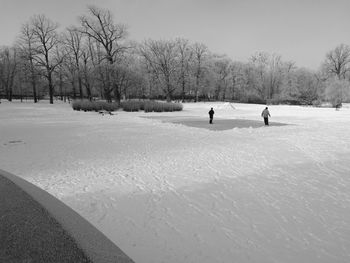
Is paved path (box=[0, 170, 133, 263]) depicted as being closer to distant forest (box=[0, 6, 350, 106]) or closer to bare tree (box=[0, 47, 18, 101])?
distant forest (box=[0, 6, 350, 106])

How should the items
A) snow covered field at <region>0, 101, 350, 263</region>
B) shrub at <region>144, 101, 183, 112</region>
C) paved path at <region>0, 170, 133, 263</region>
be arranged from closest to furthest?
paved path at <region>0, 170, 133, 263</region>
snow covered field at <region>0, 101, 350, 263</region>
shrub at <region>144, 101, 183, 112</region>

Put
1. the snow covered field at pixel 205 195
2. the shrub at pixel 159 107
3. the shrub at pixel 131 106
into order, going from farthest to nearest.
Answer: the shrub at pixel 131 106, the shrub at pixel 159 107, the snow covered field at pixel 205 195

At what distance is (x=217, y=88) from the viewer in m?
82.7

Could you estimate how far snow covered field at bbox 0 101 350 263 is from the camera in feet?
13.7

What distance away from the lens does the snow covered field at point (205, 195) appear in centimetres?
417

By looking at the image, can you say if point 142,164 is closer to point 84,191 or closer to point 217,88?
point 84,191

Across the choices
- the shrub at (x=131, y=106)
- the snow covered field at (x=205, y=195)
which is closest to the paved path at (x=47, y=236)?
the snow covered field at (x=205, y=195)

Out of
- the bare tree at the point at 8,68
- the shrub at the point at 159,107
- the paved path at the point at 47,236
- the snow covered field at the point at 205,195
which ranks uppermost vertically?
the bare tree at the point at 8,68

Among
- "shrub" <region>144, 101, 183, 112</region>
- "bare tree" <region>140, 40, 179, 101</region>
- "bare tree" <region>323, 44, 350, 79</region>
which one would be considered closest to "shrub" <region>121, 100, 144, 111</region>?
"shrub" <region>144, 101, 183, 112</region>

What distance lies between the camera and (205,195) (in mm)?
6270

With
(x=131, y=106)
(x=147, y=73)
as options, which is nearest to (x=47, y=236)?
(x=131, y=106)

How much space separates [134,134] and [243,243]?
12.1 meters

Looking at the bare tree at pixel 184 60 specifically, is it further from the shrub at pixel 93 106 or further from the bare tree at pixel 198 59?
the shrub at pixel 93 106

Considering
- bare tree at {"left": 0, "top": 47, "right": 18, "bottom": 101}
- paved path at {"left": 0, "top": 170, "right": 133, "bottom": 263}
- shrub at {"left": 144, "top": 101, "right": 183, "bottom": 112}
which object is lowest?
paved path at {"left": 0, "top": 170, "right": 133, "bottom": 263}
